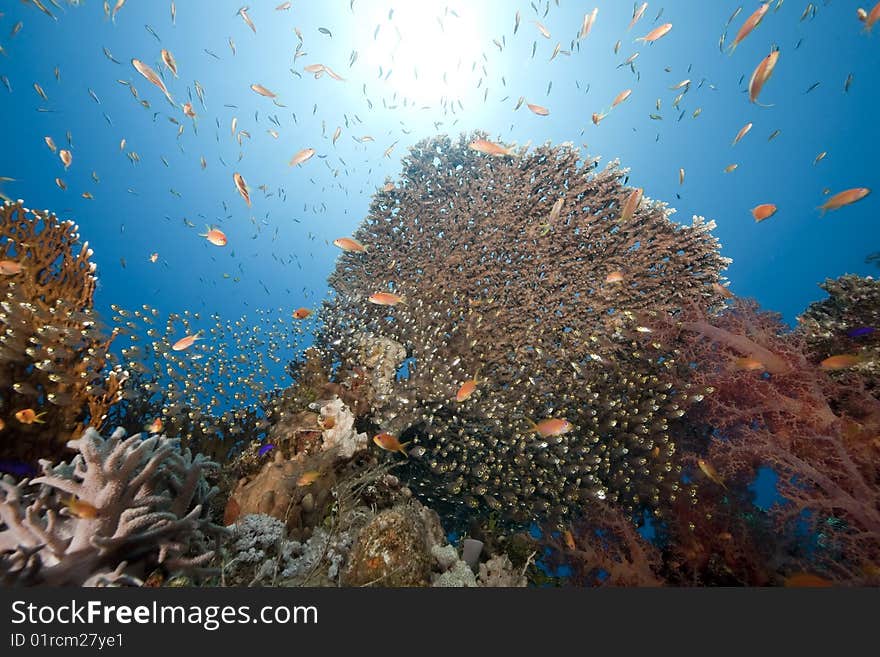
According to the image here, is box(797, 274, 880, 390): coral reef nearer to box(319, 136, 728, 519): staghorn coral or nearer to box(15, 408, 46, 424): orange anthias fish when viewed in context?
box(319, 136, 728, 519): staghorn coral

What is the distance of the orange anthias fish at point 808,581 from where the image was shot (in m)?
3.70

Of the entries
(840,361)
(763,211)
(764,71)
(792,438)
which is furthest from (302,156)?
(792,438)

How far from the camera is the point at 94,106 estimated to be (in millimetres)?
50469

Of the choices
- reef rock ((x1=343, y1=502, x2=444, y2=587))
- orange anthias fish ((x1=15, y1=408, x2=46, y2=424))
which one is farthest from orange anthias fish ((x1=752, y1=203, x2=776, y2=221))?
orange anthias fish ((x1=15, y1=408, x2=46, y2=424))

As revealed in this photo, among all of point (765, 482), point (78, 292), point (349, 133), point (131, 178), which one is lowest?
point (765, 482)

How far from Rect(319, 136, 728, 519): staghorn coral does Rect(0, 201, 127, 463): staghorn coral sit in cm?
338

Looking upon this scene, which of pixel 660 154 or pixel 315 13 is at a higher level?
pixel 660 154

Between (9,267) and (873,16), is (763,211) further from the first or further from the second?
(9,267)

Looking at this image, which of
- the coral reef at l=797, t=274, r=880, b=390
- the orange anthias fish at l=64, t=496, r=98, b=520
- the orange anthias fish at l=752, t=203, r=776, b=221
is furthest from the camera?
the orange anthias fish at l=752, t=203, r=776, b=221

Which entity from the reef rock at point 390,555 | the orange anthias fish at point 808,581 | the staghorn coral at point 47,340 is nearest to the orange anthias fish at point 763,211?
the orange anthias fish at point 808,581

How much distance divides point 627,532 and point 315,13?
39.9 m

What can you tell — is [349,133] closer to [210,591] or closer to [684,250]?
[684,250]

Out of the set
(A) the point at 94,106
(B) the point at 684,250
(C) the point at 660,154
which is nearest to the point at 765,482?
(C) the point at 660,154

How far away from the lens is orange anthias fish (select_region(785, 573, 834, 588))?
370 centimetres
